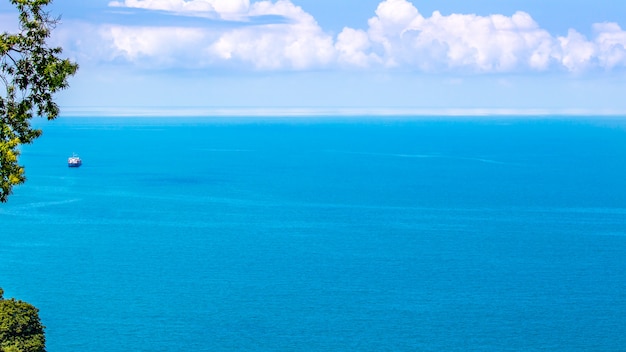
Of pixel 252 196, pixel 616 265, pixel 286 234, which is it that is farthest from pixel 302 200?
pixel 616 265

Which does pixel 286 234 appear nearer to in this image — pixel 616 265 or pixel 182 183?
pixel 616 265

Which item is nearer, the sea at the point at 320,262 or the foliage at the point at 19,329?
the foliage at the point at 19,329

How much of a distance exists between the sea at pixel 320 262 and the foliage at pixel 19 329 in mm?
23013

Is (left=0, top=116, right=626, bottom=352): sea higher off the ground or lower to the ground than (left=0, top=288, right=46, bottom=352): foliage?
higher

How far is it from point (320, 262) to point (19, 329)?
47.7 meters

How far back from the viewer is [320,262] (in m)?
76.5

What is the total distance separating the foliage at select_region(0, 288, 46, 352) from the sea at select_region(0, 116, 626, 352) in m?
23.0

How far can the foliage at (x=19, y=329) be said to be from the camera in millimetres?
29688

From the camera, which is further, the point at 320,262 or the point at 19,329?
the point at 320,262

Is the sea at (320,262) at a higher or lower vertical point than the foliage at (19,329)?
higher

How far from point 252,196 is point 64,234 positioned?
34092 mm

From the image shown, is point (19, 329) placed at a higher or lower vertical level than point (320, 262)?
lower

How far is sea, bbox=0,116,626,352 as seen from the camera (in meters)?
57.2

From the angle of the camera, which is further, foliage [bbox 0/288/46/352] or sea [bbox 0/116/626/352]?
sea [bbox 0/116/626/352]
